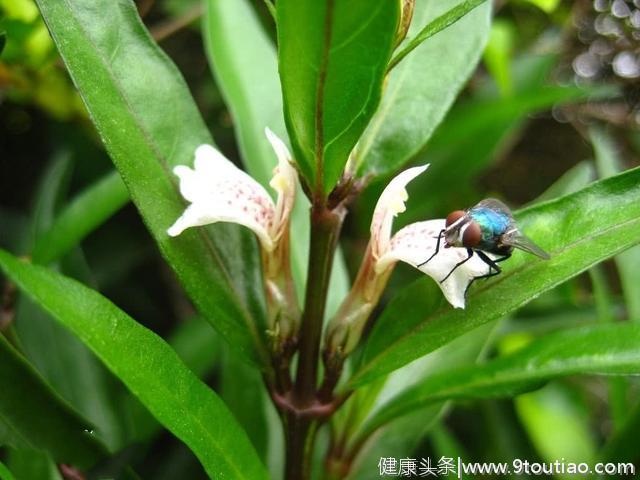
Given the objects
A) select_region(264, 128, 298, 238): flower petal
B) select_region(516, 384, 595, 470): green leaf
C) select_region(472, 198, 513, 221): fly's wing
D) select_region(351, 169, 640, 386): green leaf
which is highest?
select_region(264, 128, 298, 238): flower petal

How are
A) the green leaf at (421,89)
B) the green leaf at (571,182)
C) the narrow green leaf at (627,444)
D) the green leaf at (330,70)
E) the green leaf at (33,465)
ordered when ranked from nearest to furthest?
the green leaf at (330,70) → the green leaf at (33,465) → the green leaf at (421,89) → the narrow green leaf at (627,444) → the green leaf at (571,182)

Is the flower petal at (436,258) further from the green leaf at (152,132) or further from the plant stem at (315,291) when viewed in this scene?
the green leaf at (152,132)

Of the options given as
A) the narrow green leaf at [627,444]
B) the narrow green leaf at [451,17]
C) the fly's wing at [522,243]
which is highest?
the narrow green leaf at [451,17]

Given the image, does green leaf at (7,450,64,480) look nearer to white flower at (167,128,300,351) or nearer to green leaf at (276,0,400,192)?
white flower at (167,128,300,351)

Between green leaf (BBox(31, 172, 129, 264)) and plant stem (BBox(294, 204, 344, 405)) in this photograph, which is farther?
green leaf (BBox(31, 172, 129, 264))

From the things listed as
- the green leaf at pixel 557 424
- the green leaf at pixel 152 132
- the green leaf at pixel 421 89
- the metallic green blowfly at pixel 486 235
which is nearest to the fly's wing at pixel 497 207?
the metallic green blowfly at pixel 486 235

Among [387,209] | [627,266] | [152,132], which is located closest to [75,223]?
[152,132]

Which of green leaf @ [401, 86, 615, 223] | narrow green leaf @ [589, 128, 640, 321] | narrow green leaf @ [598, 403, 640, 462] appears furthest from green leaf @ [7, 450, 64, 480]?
green leaf @ [401, 86, 615, 223]

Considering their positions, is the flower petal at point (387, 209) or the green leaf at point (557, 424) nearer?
the flower petal at point (387, 209)
